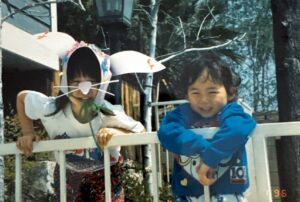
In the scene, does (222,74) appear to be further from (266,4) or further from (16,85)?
(16,85)

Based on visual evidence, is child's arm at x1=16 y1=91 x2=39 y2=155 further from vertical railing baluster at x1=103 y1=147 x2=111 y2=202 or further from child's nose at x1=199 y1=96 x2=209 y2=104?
child's nose at x1=199 y1=96 x2=209 y2=104

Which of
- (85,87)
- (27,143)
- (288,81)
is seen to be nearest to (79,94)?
(85,87)

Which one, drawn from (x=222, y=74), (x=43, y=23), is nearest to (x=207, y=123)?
(x=222, y=74)

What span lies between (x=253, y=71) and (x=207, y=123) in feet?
1.43

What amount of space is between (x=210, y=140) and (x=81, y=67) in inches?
19.2

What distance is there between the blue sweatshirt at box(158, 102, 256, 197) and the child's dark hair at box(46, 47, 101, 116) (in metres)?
0.30

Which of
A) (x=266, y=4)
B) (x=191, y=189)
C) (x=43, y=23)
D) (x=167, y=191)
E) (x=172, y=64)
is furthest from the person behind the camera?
(x=43, y=23)

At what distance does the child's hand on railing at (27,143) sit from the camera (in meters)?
1.59

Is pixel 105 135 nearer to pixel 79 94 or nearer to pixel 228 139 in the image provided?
pixel 79 94

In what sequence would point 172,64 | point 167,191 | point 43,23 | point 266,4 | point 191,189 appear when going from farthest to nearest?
point 43,23, point 266,4, point 172,64, point 167,191, point 191,189

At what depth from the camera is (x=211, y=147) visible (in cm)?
129

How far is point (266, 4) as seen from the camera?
6.12 ft

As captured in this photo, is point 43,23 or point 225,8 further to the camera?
point 43,23

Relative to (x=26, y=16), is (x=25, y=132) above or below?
below
